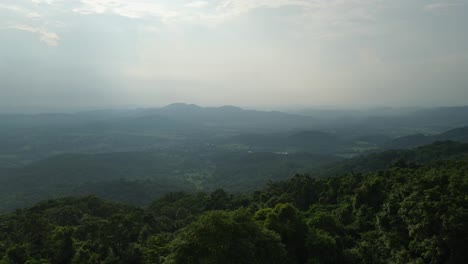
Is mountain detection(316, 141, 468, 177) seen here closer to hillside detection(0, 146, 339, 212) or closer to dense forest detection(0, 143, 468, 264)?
hillside detection(0, 146, 339, 212)

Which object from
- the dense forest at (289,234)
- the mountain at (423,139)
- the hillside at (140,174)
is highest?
the dense forest at (289,234)

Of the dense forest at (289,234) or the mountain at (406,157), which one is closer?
the dense forest at (289,234)

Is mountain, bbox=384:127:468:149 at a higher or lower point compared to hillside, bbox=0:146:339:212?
higher

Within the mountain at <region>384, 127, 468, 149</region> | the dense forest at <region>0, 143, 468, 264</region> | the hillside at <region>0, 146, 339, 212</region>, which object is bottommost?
the hillside at <region>0, 146, 339, 212</region>

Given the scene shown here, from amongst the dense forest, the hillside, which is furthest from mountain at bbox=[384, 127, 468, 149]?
the dense forest

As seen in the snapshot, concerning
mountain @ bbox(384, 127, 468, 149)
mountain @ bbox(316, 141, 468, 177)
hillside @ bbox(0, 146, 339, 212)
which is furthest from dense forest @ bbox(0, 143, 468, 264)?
mountain @ bbox(384, 127, 468, 149)

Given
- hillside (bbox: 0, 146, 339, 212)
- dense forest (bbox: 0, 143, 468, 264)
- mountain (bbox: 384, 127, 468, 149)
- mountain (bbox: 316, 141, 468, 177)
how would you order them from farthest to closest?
mountain (bbox: 384, 127, 468, 149) → hillside (bbox: 0, 146, 339, 212) → mountain (bbox: 316, 141, 468, 177) → dense forest (bbox: 0, 143, 468, 264)

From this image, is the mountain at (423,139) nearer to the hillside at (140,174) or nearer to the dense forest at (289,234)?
the hillside at (140,174)

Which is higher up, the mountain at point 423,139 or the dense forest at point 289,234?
the dense forest at point 289,234

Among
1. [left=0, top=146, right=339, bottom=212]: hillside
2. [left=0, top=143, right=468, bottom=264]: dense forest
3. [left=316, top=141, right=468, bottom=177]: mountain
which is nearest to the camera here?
[left=0, top=143, right=468, bottom=264]: dense forest

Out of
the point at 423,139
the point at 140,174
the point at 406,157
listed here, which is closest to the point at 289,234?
the point at 406,157

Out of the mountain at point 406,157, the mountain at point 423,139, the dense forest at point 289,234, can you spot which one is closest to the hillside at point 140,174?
the mountain at point 406,157

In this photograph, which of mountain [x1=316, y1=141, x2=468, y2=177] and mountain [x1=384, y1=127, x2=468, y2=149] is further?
mountain [x1=384, y1=127, x2=468, y2=149]
